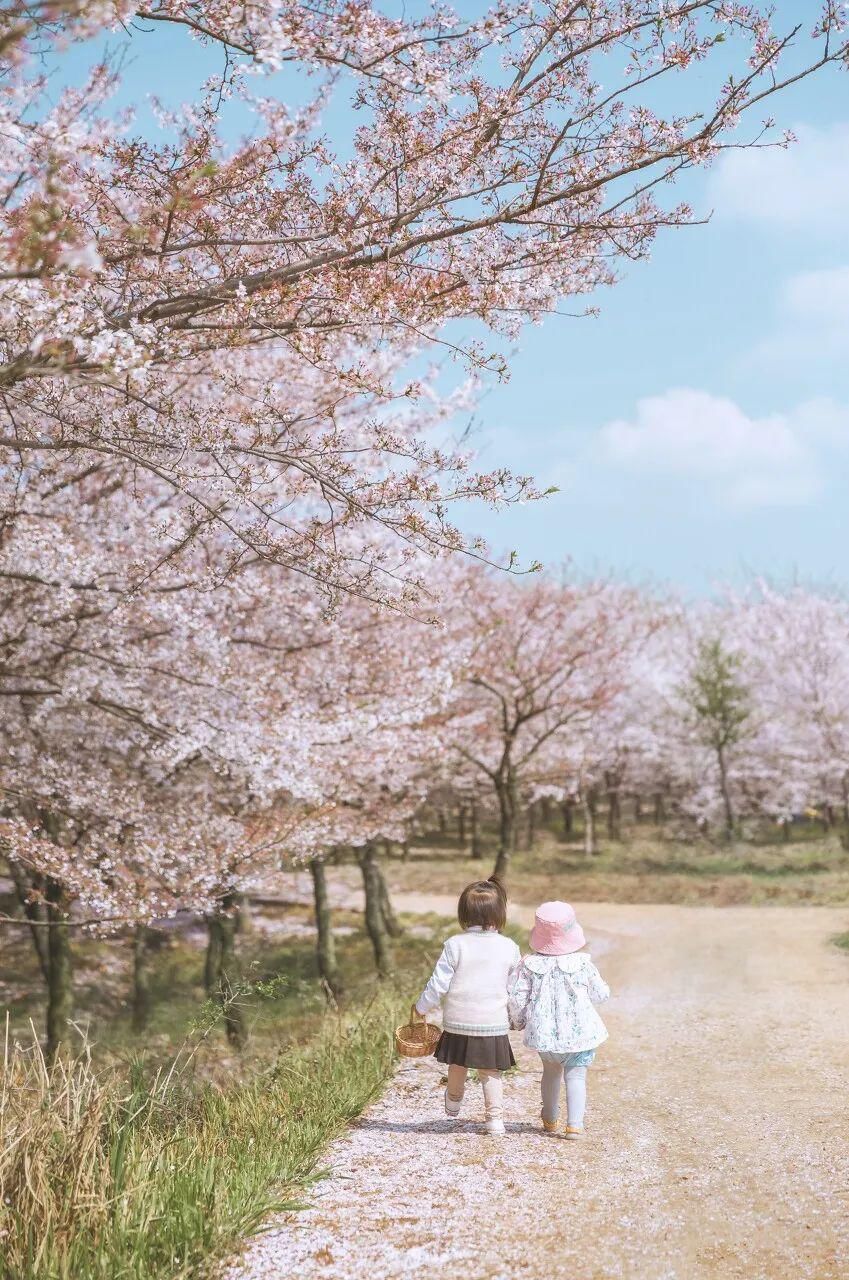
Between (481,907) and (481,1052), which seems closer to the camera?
(481,1052)

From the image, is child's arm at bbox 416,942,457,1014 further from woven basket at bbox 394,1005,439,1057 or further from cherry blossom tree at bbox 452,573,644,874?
cherry blossom tree at bbox 452,573,644,874

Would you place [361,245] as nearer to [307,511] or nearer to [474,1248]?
[474,1248]

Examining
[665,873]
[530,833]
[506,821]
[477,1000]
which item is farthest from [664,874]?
[477,1000]

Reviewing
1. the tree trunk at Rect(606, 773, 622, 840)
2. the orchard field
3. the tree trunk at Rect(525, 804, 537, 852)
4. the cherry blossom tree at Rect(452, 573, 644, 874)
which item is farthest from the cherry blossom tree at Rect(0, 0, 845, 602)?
the tree trunk at Rect(606, 773, 622, 840)

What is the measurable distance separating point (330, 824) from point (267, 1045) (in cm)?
283

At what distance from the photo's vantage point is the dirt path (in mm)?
3947

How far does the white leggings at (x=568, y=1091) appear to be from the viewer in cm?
539

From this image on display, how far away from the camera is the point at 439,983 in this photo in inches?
213

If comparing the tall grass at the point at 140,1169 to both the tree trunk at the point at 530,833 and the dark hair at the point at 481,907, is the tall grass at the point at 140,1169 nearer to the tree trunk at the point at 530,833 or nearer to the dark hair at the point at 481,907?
the dark hair at the point at 481,907

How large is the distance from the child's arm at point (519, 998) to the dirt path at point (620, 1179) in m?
0.61

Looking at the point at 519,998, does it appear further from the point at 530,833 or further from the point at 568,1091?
the point at 530,833

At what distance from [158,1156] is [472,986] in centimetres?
177

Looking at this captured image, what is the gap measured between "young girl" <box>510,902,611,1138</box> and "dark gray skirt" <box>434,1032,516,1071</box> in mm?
161

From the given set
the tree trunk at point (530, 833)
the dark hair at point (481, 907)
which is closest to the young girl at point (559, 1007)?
the dark hair at point (481, 907)
